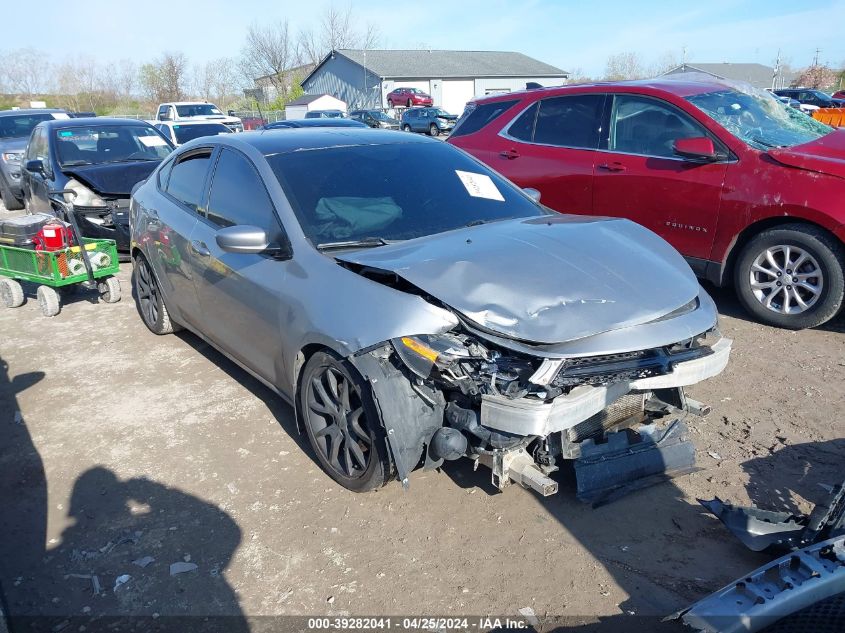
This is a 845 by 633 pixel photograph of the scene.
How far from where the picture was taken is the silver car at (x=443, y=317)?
9.15ft

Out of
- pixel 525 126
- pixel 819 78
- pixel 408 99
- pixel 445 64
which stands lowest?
pixel 408 99

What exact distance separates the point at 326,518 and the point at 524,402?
3.98 ft

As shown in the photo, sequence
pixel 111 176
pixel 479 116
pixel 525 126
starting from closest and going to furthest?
pixel 525 126 → pixel 479 116 → pixel 111 176

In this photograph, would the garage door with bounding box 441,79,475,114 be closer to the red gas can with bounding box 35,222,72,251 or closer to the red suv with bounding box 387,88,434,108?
the red suv with bounding box 387,88,434,108

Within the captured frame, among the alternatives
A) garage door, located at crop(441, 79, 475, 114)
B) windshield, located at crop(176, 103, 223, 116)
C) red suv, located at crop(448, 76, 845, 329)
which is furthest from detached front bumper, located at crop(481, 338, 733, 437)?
garage door, located at crop(441, 79, 475, 114)

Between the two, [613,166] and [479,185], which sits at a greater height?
[479,185]

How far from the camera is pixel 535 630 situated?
2.50 meters

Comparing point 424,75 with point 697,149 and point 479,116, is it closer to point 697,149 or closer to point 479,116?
point 479,116

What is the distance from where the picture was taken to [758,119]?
5652mm

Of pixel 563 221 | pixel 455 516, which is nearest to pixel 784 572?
pixel 455 516

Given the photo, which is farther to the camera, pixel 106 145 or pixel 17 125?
pixel 17 125

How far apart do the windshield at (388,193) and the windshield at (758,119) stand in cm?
234

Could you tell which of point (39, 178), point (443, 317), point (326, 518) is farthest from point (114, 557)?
point (39, 178)

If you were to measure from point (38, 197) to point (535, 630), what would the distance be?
30.9 feet
